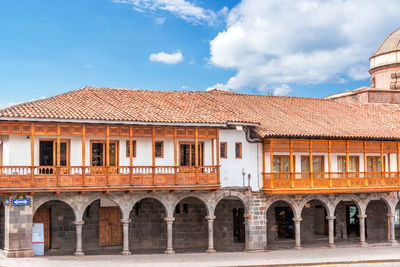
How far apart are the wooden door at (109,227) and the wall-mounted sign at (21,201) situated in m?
5.51

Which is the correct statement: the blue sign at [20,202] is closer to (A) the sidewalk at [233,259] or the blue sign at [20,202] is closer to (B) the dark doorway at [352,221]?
(A) the sidewalk at [233,259]

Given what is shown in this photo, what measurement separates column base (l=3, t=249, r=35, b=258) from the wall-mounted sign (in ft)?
6.40

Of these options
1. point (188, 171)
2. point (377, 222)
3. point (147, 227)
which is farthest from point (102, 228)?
point (377, 222)

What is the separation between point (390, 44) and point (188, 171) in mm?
23120

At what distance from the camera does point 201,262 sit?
2538cm

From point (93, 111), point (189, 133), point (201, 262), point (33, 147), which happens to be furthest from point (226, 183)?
point (33, 147)

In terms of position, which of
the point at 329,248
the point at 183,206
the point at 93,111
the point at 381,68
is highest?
the point at 381,68

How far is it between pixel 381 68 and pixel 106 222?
82.3 feet

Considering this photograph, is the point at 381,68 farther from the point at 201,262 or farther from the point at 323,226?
the point at 201,262

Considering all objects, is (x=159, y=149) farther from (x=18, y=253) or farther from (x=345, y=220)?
(x=345, y=220)

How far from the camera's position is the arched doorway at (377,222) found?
3550 centimetres

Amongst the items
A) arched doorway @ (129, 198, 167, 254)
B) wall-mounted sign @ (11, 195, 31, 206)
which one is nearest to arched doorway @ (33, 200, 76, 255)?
arched doorway @ (129, 198, 167, 254)

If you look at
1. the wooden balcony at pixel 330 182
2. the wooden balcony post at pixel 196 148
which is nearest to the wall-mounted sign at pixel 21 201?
the wooden balcony post at pixel 196 148

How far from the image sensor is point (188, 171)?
28.0m
